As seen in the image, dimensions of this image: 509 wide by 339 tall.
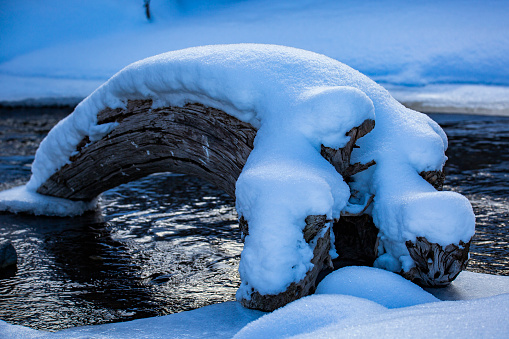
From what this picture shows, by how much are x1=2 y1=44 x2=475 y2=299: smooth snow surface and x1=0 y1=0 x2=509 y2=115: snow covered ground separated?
8692 mm

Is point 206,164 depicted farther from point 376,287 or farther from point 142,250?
point 376,287

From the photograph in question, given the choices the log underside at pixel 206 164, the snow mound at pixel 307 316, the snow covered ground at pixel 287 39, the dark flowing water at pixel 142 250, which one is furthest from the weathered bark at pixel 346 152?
the snow covered ground at pixel 287 39

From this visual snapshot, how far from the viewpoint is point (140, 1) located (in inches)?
774

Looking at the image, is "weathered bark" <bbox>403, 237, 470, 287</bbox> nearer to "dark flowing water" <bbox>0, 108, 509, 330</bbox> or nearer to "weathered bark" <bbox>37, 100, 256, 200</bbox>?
"dark flowing water" <bbox>0, 108, 509, 330</bbox>

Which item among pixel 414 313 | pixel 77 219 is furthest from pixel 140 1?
pixel 414 313

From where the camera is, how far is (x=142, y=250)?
329 cm

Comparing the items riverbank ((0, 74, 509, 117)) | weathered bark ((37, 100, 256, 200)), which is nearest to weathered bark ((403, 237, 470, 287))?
weathered bark ((37, 100, 256, 200))

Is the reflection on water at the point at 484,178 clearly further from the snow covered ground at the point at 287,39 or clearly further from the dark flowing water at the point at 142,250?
the snow covered ground at the point at 287,39

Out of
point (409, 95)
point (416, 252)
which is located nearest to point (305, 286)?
point (416, 252)

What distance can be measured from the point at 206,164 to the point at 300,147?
0.93 metres

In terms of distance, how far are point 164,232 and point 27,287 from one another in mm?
1097

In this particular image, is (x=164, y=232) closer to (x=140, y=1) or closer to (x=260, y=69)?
(x=260, y=69)

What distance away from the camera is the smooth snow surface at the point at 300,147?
6.73ft

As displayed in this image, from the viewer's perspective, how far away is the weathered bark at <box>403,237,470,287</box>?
2191 mm
